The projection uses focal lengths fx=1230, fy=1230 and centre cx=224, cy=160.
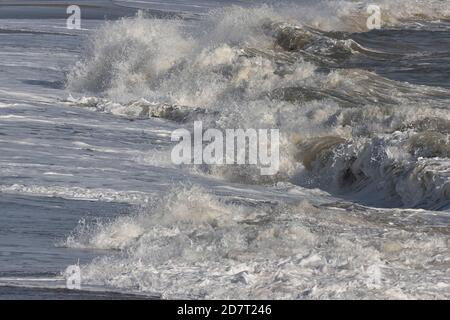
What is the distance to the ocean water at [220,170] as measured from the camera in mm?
8797

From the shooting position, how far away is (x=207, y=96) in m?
21.5

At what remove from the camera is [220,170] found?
14.7 metres

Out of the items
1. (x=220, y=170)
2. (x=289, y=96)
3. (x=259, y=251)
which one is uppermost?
(x=259, y=251)

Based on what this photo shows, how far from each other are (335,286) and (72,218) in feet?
11.5

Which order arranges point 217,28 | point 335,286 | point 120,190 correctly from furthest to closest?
point 217,28 → point 120,190 → point 335,286

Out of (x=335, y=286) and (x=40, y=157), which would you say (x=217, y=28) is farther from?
(x=335, y=286)

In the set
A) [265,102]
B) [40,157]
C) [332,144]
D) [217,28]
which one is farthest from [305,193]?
[217,28]
